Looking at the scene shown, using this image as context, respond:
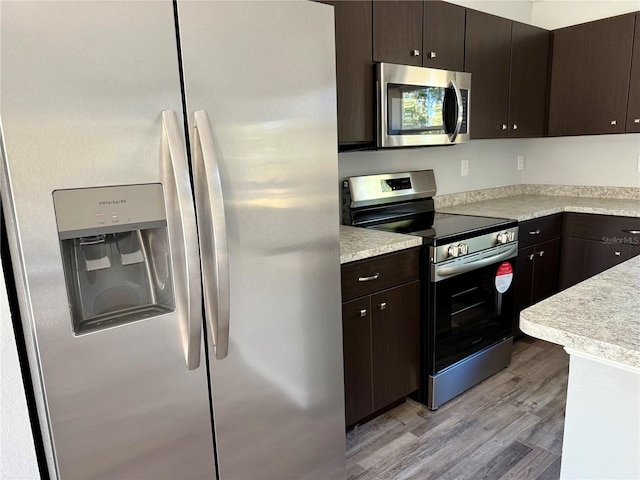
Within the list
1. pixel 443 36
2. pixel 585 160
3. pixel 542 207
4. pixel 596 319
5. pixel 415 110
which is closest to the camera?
pixel 596 319

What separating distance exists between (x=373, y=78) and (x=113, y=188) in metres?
1.54

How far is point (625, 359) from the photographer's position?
90 cm

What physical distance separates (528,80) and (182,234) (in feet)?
9.83

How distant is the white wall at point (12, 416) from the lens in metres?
1.10

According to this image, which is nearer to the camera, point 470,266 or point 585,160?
point 470,266

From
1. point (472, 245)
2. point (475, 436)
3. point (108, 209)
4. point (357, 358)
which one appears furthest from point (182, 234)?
point (475, 436)

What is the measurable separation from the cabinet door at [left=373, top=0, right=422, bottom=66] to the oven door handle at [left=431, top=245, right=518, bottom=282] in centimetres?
110

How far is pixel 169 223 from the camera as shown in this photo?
118 cm

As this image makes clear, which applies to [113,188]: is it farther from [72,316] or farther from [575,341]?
[575,341]

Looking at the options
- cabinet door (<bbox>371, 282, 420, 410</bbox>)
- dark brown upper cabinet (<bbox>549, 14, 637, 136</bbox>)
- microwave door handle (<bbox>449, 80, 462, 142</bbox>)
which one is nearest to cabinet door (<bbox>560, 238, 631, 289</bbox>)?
dark brown upper cabinet (<bbox>549, 14, 637, 136</bbox>)

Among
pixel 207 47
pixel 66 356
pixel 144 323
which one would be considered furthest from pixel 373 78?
pixel 66 356

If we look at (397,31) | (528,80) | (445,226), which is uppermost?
(397,31)

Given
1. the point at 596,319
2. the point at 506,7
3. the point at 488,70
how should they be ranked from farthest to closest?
the point at 506,7 → the point at 488,70 → the point at 596,319

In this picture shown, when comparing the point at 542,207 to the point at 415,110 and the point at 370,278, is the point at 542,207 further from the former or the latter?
the point at 370,278
